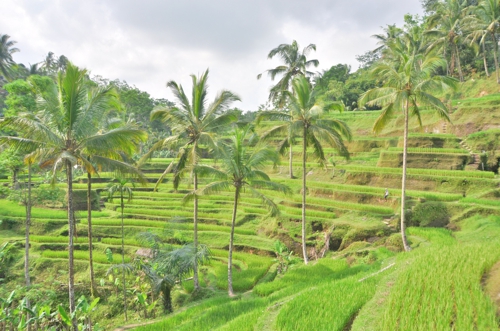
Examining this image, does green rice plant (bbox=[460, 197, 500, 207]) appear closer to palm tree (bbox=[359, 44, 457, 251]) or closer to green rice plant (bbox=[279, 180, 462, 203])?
green rice plant (bbox=[279, 180, 462, 203])

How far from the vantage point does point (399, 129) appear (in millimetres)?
27766

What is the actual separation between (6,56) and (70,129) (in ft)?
185

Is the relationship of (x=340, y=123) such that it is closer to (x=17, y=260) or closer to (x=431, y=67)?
(x=431, y=67)

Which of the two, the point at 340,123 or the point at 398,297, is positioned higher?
the point at 340,123

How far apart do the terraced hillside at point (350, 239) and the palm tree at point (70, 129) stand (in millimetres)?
3420

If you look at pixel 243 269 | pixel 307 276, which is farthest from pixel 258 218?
pixel 307 276

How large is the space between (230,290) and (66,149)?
24.1ft

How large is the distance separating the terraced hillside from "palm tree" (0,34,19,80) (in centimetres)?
3642

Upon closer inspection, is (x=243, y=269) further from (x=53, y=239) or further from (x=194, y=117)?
(x=53, y=239)

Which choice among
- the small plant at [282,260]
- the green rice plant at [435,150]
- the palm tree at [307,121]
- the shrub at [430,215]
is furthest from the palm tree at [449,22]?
the small plant at [282,260]

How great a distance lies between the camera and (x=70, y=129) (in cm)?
863

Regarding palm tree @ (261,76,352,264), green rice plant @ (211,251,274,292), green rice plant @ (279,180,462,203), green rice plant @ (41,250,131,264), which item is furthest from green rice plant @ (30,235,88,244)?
green rice plant @ (279,180,462,203)

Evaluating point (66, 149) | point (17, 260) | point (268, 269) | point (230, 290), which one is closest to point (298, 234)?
point (268, 269)

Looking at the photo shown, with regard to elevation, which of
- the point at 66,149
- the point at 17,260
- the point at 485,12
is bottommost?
the point at 17,260
